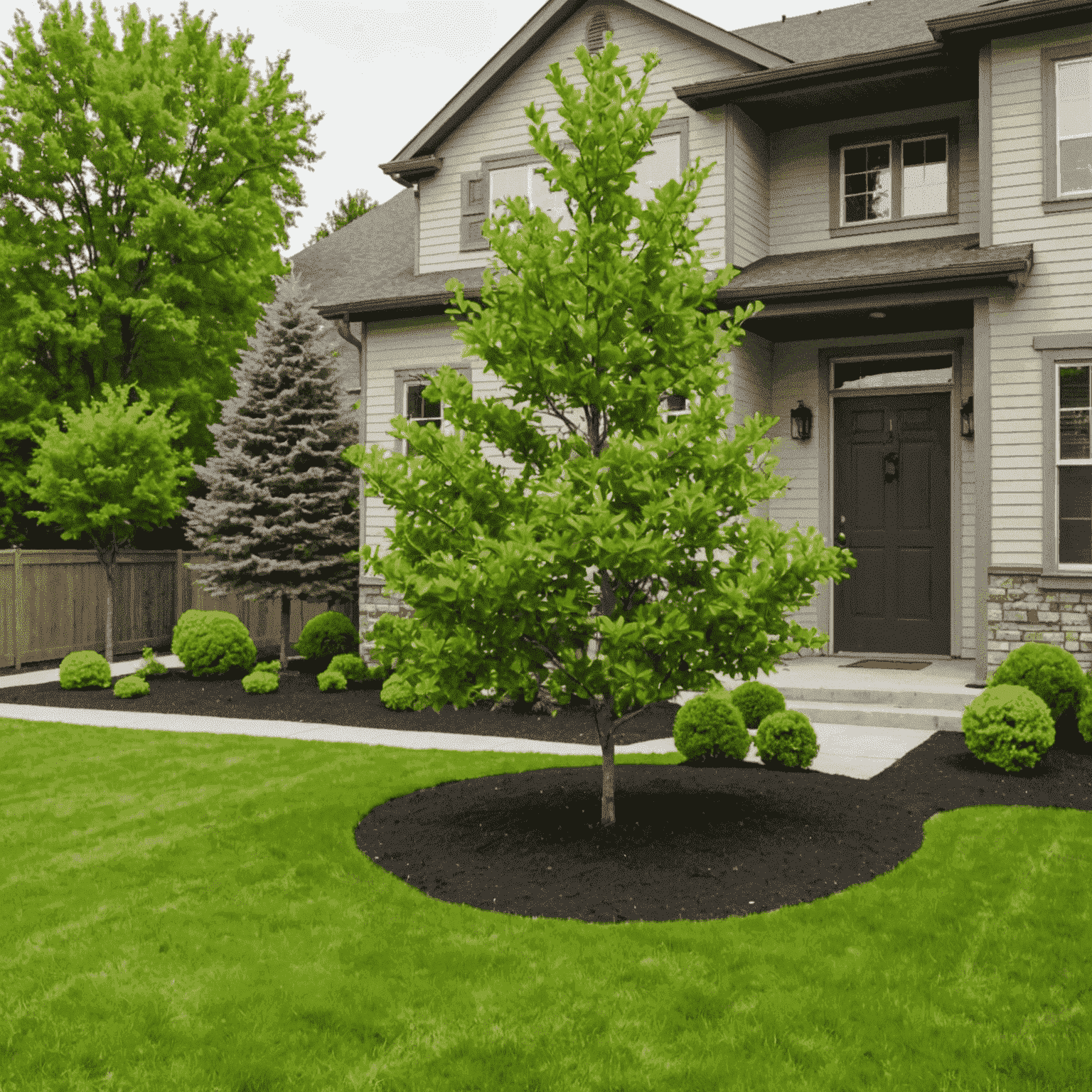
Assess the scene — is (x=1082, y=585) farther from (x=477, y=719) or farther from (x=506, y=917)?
(x=506, y=917)

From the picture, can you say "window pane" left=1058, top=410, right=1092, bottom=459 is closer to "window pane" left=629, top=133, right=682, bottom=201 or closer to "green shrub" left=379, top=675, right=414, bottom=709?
"window pane" left=629, top=133, right=682, bottom=201

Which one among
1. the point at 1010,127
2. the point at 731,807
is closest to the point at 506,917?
the point at 731,807

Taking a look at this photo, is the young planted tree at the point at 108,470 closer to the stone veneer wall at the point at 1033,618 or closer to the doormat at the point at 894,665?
the doormat at the point at 894,665

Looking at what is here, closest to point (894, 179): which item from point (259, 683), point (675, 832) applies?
point (259, 683)

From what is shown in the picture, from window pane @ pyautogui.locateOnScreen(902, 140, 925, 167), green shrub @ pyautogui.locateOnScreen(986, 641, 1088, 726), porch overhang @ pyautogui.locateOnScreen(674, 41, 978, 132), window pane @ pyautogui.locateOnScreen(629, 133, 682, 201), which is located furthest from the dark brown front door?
window pane @ pyautogui.locateOnScreen(629, 133, 682, 201)

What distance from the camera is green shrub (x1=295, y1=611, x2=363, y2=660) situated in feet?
42.9

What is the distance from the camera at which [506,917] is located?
13.9 feet

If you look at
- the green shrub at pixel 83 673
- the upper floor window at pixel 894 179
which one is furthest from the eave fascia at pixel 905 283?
the green shrub at pixel 83 673

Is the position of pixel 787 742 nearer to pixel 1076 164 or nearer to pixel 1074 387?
pixel 1074 387

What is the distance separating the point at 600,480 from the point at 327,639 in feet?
29.0

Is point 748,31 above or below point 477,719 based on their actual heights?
above

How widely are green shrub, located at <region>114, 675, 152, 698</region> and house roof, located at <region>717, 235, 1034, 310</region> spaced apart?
24.2 ft

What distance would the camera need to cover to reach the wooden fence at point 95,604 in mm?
13727

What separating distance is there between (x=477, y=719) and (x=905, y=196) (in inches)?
290
